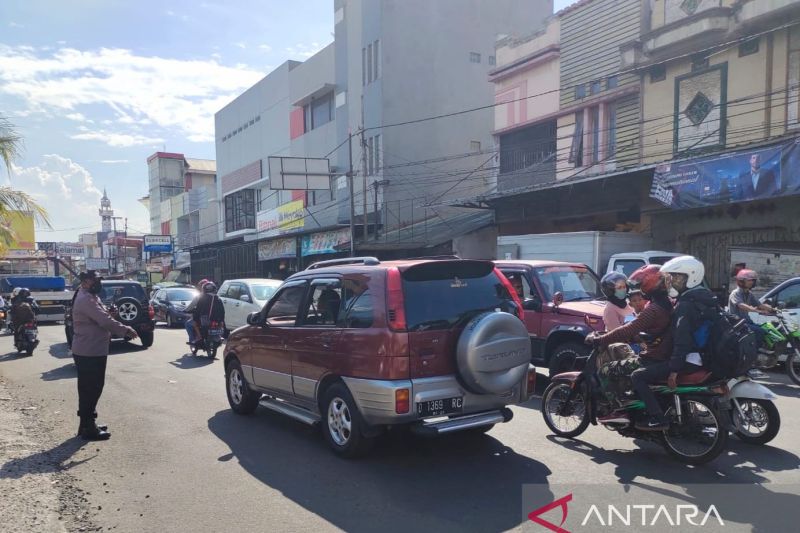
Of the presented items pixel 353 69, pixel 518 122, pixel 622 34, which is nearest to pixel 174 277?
pixel 353 69

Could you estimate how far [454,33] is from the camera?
1296 inches

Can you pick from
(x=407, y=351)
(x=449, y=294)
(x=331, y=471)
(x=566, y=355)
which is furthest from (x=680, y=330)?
(x=566, y=355)

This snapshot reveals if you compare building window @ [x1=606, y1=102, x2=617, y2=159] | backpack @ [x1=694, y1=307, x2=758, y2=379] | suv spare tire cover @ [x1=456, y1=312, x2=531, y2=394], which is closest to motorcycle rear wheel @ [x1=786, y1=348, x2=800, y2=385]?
backpack @ [x1=694, y1=307, x2=758, y2=379]

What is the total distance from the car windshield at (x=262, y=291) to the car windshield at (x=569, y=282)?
932 centimetres

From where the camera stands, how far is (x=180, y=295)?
22984mm

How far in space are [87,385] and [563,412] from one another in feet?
17.0

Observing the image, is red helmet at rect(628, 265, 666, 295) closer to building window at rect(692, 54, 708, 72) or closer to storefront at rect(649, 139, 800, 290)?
storefront at rect(649, 139, 800, 290)

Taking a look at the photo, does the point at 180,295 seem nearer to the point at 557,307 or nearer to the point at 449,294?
the point at 557,307

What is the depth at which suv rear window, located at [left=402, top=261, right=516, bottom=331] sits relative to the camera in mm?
5492

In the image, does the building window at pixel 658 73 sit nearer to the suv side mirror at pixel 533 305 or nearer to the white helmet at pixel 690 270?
the suv side mirror at pixel 533 305

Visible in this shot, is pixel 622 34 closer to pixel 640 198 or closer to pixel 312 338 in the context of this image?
pixel 640 198

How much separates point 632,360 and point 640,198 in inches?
538

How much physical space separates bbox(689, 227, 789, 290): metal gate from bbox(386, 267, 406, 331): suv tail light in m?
13.3

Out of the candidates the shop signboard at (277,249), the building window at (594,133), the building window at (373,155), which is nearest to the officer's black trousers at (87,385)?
the building window at (594,133)
